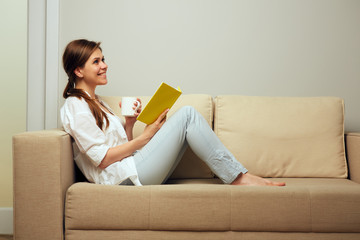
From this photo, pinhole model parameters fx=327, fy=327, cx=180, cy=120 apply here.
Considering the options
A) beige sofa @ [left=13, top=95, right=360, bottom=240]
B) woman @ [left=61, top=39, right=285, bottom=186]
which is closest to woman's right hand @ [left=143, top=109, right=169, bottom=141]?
woman @ [left=61, top=39, right=285, bottom=186]

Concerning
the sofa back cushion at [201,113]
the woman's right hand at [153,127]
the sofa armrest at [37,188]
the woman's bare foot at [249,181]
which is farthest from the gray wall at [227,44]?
the sofa armrest at [37,188]

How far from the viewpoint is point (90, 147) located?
1.47 m

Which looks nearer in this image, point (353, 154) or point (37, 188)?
point (37, 188)

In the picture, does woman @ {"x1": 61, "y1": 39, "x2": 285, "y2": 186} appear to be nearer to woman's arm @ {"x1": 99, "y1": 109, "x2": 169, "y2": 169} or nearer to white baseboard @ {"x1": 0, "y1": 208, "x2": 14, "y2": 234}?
woman's arm @ {"x1": 99, "y1": 109, "x2": 169, "y2": 169}

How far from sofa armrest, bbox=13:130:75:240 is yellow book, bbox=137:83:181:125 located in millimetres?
404

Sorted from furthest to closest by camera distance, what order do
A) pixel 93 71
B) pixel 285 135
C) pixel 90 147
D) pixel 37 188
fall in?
pixel 285 135
pixel 93 71
pixel 90 147
pixel 37 188

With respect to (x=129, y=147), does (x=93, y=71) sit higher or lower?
higher

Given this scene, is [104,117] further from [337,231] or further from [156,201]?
[337,231]

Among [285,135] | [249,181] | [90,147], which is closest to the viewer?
[90,147]

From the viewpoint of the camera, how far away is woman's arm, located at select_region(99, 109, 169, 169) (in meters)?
1.50

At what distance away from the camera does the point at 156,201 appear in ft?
4.55

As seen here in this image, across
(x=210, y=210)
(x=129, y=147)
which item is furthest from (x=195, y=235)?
(x=129, y=147)

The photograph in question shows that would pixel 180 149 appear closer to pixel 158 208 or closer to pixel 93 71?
pixel 158 208

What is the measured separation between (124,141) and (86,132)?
26cm
